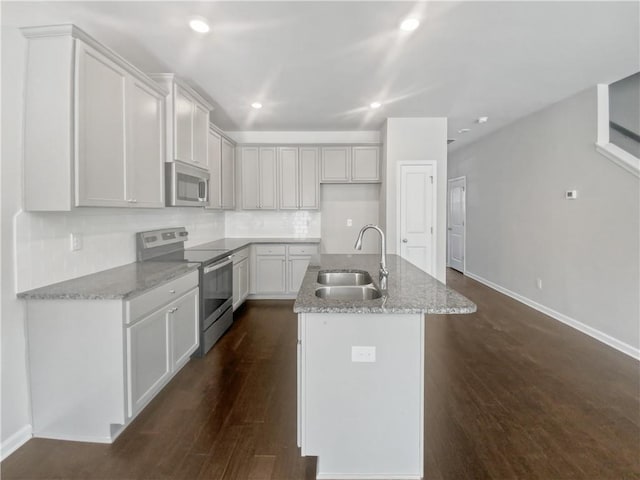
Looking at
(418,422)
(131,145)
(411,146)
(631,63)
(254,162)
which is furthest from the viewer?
(254,162)

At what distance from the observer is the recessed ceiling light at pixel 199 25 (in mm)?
2254

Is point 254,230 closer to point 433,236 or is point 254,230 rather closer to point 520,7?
point 433,236

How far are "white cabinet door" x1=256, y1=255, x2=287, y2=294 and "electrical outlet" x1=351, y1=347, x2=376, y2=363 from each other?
3339 millimetres

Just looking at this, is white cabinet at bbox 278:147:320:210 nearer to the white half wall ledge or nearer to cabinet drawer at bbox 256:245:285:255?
the white half wall ledge

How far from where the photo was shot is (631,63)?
2.98 meters

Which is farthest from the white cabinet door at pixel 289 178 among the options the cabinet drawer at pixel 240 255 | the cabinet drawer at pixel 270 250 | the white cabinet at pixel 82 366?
the white cabinet at pixel 82 366

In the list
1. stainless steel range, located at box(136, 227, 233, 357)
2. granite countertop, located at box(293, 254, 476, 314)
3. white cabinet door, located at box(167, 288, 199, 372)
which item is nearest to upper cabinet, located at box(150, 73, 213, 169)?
stainless steel range, located at box(136, 227, 233, 357)

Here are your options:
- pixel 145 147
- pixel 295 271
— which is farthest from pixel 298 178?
pixel 145 147

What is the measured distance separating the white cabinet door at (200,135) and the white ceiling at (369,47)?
0.27m

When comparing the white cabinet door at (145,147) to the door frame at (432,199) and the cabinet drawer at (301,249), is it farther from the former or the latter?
the door frame at (432,199)

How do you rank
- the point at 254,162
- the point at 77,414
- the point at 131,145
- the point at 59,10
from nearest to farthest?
the point at 77,414 → the point at 59,10 → the point at 131,145 → the point at 254,162

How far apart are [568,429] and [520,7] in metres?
2.76

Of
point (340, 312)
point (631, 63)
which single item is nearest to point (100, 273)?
point (340, 312)

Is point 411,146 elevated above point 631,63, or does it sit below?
below
